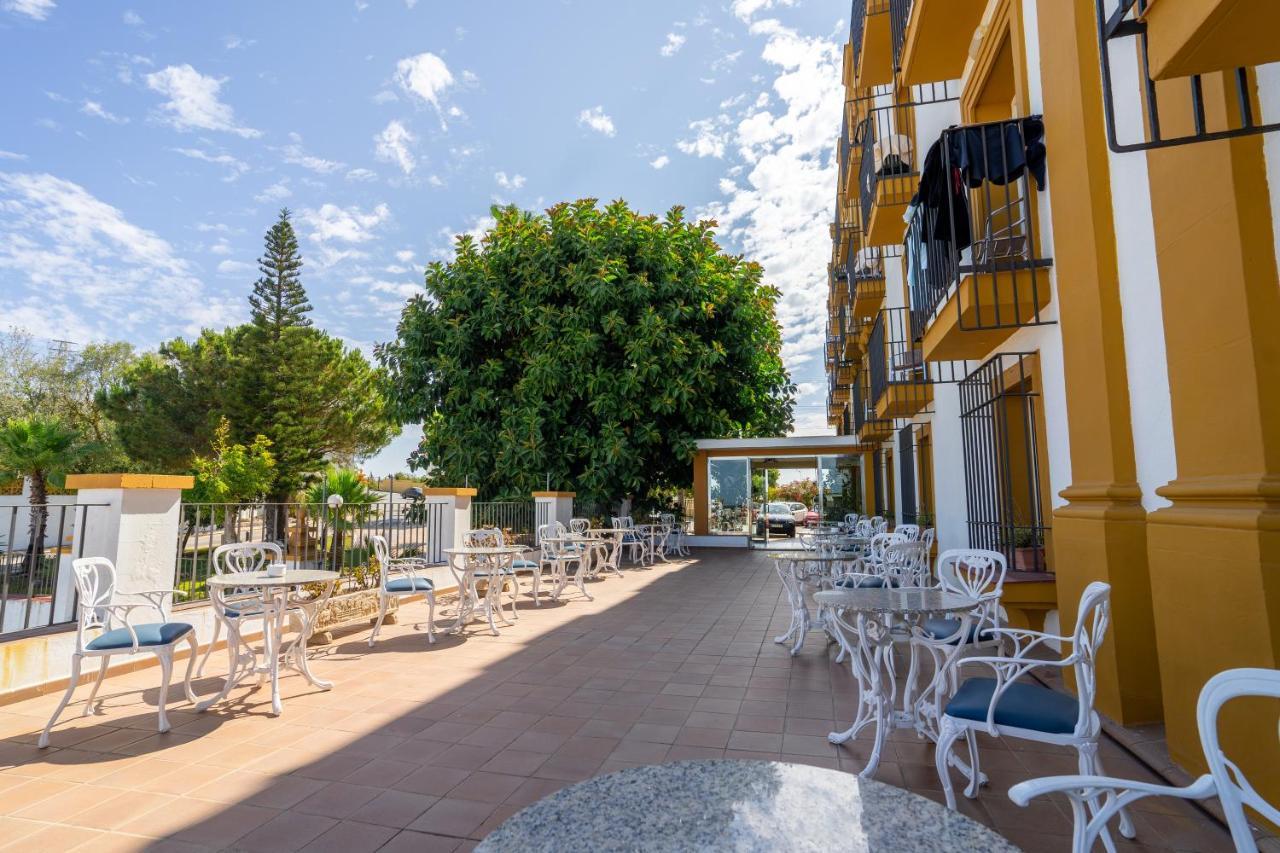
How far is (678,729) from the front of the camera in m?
3.56

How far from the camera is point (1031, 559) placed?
5.09m

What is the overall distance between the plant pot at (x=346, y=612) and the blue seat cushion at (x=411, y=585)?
1.68ft

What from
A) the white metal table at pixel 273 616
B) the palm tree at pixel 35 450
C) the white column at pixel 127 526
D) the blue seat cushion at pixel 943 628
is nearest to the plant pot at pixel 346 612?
the white metal table at pixel 273 616

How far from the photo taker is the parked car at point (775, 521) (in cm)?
1659

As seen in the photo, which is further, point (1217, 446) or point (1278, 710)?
point (1217, 446)

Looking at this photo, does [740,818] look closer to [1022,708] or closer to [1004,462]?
[1022,708]

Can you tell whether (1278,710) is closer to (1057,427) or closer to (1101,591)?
(1101,591)

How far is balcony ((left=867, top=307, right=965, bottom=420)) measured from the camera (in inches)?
318

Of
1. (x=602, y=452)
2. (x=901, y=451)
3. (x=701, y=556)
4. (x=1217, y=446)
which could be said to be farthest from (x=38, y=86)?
(x=1217, y=446)

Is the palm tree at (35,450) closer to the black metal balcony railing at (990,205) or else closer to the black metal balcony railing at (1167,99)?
the black metal balcony railing at (990,205)

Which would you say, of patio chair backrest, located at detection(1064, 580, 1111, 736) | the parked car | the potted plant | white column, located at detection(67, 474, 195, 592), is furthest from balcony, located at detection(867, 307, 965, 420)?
white column, located at detection(67, 474, 195, 592)

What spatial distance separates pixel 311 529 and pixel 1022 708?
6972mm

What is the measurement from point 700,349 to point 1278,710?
12794 millimetres

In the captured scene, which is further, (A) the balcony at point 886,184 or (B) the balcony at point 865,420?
(B) the balcony at point 865,420
